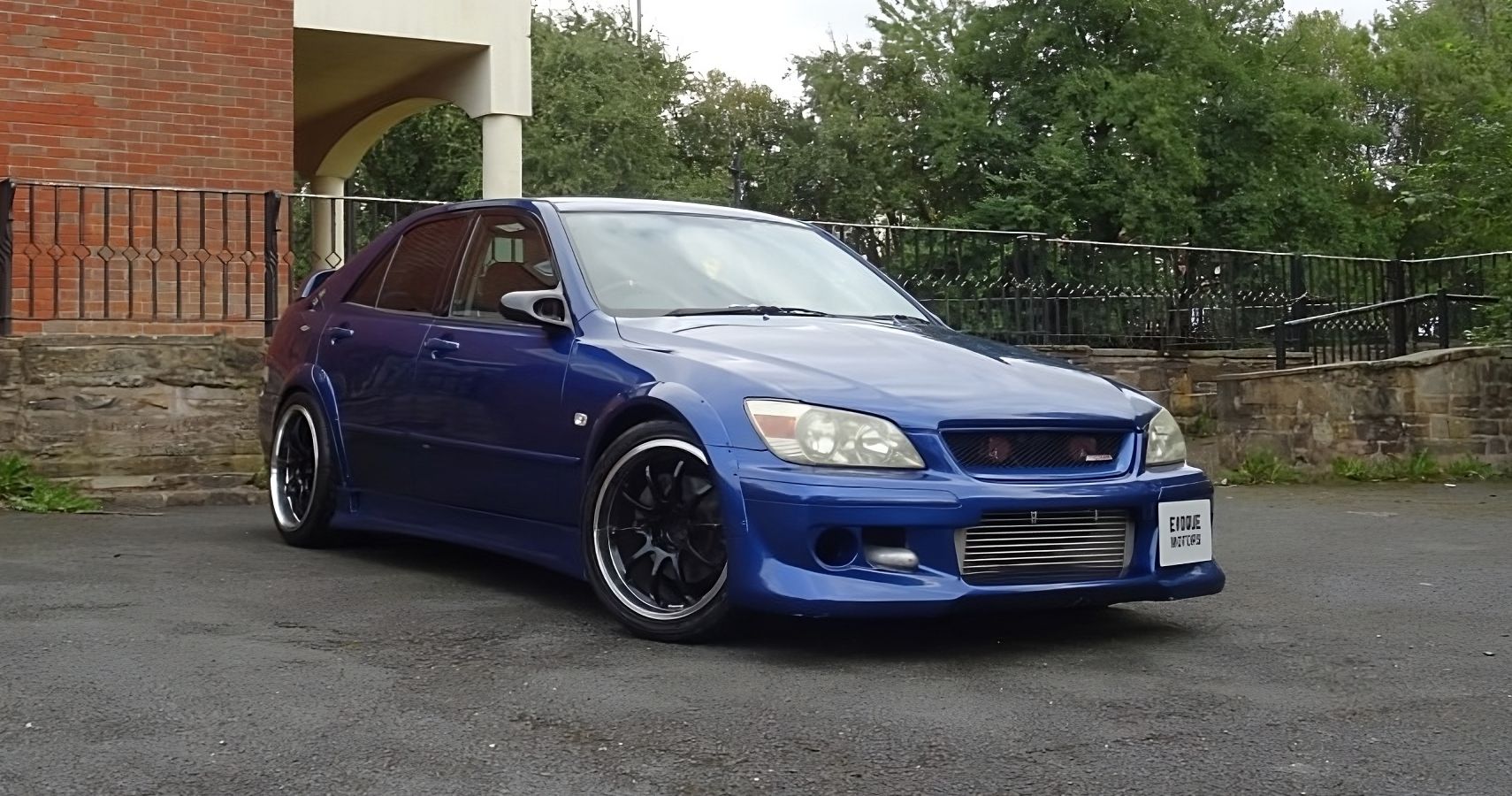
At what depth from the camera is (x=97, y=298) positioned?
11.8m

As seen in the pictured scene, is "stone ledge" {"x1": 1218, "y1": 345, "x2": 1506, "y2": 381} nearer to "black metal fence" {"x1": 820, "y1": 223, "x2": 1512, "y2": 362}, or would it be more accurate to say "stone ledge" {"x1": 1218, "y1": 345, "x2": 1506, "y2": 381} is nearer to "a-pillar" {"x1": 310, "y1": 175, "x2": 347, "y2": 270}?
"black metal fence" {"x1": 820, "y1": 223, "x2": 1512, "y2": 362}

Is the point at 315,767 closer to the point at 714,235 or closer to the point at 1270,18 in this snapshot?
the point at 714,235

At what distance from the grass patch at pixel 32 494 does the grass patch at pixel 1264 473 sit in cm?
836

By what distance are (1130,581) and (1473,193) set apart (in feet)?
43.0

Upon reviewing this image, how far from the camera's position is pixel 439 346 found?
21.4 feet

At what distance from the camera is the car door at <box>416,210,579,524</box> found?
583 centimetres

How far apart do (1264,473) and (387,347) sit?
346 inches

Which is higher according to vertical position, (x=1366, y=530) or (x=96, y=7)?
(x=96, y=7)

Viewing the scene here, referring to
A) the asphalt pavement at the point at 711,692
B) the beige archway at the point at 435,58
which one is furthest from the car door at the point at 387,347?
the beige archway at the point at 435,58

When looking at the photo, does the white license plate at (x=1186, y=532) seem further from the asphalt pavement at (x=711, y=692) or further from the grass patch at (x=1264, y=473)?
the grass patch at (x=1264, y=473)

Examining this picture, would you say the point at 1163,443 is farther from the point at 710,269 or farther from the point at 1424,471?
the point at 1424,471

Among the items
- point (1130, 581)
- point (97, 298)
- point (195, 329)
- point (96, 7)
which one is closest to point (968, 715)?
point (1130, 581)

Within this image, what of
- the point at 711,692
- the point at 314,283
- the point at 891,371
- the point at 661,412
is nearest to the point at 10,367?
the point at 314,283

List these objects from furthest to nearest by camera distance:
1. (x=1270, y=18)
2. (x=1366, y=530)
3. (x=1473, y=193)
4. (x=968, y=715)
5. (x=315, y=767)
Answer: (x=1270, y=18)
(x=1473, y=193)
(x=1366, y=530)
(x=968, y=715)
(x=315, y=767)
